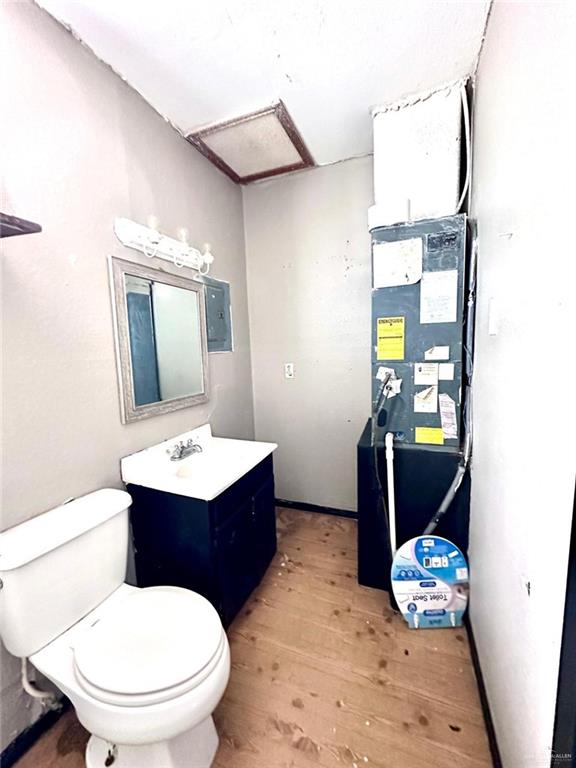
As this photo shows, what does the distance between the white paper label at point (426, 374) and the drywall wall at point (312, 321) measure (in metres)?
0.68

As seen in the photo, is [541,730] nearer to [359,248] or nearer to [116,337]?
[116,337]

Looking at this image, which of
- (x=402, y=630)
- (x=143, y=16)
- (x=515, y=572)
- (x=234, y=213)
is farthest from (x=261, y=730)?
(x=234, y=213)

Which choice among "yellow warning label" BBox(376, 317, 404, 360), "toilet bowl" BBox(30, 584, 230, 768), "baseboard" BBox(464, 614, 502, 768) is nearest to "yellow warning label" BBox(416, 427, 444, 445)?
"yellow warning label" BBox(376, 317, 404, 360)

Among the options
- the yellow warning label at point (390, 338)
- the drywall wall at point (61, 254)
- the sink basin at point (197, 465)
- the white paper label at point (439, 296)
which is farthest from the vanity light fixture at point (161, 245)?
the white paper label at point (439, 296)

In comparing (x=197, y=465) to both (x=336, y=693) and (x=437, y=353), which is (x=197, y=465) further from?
(x=437, y=353)

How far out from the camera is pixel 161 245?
1522 mm

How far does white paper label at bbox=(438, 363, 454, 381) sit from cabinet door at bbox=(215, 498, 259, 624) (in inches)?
42.9

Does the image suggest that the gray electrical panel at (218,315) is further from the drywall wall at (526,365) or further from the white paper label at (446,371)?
the drywall wall at (526,365)

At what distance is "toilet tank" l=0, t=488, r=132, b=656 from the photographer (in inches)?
35.8

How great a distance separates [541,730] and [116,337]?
1758mm

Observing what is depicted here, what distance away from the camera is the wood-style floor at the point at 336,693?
3.30ft

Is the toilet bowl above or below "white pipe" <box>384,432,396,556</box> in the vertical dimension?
below

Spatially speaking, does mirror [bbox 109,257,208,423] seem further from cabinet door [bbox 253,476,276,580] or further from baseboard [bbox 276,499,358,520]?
baseboard [bbox 276,499,358,520]

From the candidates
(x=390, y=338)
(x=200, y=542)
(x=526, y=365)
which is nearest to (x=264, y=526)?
(x=200, y=542)
